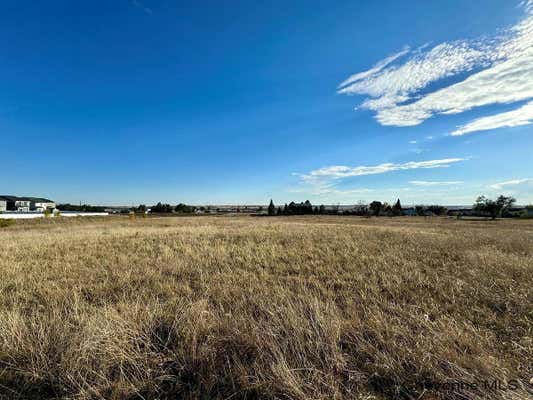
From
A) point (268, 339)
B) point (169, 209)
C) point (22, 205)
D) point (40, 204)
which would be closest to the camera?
point (268, 339)

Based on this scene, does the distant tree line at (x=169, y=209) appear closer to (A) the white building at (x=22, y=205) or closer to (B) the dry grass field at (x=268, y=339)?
(A) the white building at (x=22, y=205)

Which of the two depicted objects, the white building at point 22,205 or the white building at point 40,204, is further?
the white building at point 40,204

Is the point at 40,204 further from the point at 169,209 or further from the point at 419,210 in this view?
the point at 419,210

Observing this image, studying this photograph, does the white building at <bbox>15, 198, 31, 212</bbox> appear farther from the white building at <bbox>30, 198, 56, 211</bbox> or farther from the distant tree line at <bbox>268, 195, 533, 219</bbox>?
the distant tree line at <bbox>268, 195, 533, 219</bbox>

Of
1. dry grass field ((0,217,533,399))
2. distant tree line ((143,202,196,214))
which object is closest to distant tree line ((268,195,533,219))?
distant tree line ((143,202,196,214))

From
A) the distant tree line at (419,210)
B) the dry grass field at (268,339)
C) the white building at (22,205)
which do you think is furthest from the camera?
the white building at (22,205)

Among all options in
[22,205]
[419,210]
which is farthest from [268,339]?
[22,205]

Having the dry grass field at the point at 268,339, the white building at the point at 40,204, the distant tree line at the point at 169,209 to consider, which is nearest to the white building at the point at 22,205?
the white building at the point at 40,204

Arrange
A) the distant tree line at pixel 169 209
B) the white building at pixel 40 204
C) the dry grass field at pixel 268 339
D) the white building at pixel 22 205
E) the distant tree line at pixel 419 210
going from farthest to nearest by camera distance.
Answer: the distant tree line at pixel 169 209
the white building at pixel 40 204
the white building at pixel 22 205
the distant tree line at pixel 419 210
the dry grass field at pixel 268 339

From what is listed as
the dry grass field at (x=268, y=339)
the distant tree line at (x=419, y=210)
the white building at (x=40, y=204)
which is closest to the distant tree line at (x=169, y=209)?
the white building at (x=40, y=204)

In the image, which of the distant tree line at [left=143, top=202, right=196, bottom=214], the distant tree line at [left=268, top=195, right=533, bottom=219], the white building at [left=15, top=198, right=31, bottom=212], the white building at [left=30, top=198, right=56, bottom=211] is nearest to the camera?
the distant tree line at [left=268, top=195, right=533, bottom=219]

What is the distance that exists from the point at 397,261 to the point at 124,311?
28.2 feet

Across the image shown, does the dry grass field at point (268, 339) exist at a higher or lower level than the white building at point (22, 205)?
lower

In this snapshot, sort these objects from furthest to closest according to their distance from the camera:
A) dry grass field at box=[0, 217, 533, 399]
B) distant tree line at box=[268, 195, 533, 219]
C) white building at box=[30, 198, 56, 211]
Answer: white building at box=[30, 198, 56, 211], distant tree line at box=[268, 195, 533, 219], dry grass field at box=[0, 217, 533, 399]
